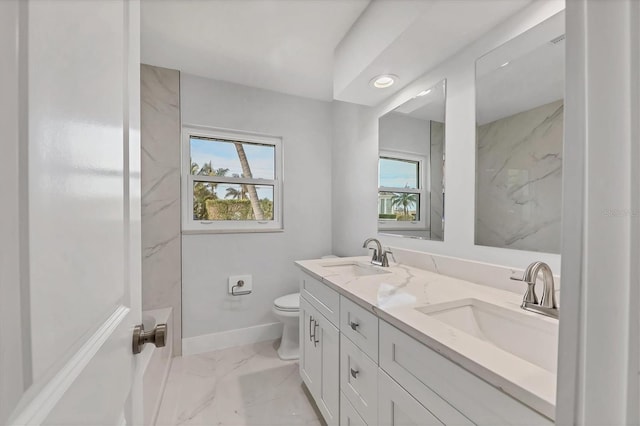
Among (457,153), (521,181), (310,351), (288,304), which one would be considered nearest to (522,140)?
(521,181)

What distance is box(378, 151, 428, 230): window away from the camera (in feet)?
5.78

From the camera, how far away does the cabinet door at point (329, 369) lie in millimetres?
1263

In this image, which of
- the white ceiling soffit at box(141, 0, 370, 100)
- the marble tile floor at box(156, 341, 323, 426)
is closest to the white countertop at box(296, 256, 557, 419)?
the marble tile floor at box(156, 341, 323, 426)

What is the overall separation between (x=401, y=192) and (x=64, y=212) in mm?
1861

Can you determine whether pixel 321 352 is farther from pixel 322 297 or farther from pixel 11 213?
pixel 11 213

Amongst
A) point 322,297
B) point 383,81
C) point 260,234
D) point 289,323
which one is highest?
point 383,81

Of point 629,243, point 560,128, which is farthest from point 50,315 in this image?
point 560,128

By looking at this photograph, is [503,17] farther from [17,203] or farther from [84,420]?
[84,420]

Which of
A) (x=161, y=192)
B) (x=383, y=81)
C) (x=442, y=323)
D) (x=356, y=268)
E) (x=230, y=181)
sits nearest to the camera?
(x=442, y=323)

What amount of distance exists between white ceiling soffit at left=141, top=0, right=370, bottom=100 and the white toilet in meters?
1.96

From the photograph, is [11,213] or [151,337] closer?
[11,213]

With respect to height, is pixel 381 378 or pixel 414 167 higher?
pixel 414 167

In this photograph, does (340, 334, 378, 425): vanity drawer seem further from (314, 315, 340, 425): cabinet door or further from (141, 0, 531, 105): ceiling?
(141, 0, 531, 105): ceiling

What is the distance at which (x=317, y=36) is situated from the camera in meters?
1.79
